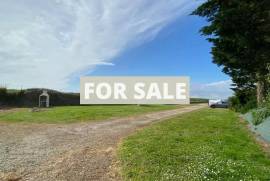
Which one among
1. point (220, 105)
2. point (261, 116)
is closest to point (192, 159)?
point (261, 116)

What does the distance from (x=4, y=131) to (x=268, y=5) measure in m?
13.3

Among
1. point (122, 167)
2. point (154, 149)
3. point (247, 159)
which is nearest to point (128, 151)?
point (154, 149)

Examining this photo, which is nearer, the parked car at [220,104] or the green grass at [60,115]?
the green grass at [60,115]

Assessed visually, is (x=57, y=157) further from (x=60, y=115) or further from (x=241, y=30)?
(x=60, y=115)

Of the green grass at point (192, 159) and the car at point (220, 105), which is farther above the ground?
the car at point (220, 105)

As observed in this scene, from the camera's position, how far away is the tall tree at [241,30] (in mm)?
12906

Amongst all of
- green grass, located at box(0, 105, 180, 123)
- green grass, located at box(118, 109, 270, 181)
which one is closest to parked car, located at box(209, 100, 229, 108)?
green grass, located at box(0, 105, 180, 123)

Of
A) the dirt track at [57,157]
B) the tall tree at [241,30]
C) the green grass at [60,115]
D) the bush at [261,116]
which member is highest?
the tall tree at [241,30]

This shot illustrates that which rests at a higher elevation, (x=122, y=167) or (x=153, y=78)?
(x=153, y=78)

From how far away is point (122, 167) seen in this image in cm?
699

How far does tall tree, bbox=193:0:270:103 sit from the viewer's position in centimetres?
1291

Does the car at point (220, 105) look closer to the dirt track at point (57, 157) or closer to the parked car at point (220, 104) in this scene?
the parked car at point (220, 104)

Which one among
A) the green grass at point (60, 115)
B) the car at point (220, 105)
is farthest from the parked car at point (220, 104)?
the green grass at point (60, 115)

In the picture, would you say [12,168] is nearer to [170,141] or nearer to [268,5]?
[170,141]
